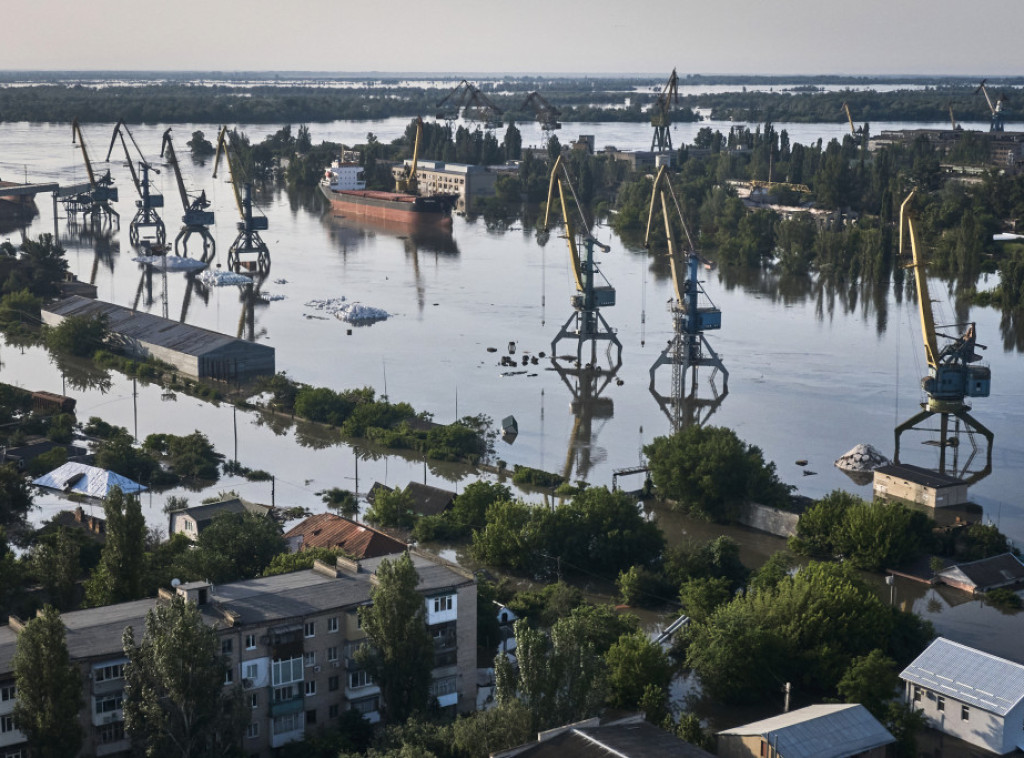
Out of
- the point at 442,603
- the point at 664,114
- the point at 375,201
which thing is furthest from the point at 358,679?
the point at 664,114

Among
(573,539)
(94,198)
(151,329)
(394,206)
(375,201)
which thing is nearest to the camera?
(573,539)

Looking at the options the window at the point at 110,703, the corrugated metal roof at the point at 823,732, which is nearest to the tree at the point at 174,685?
the window at the point at 110,703

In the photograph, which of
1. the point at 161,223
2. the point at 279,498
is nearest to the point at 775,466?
the point at 279,498

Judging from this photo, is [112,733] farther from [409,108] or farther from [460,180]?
[409,108]

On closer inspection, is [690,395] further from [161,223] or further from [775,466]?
[161,223]

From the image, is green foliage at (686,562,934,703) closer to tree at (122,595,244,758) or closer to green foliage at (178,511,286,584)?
green foliage at (178,511,286,584)

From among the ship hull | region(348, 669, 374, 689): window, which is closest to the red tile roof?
region(348, 669, 374, 689): window

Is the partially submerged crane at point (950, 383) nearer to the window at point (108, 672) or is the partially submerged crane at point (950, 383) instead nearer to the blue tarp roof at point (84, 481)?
the blue tarp roof at point (84, 481)
